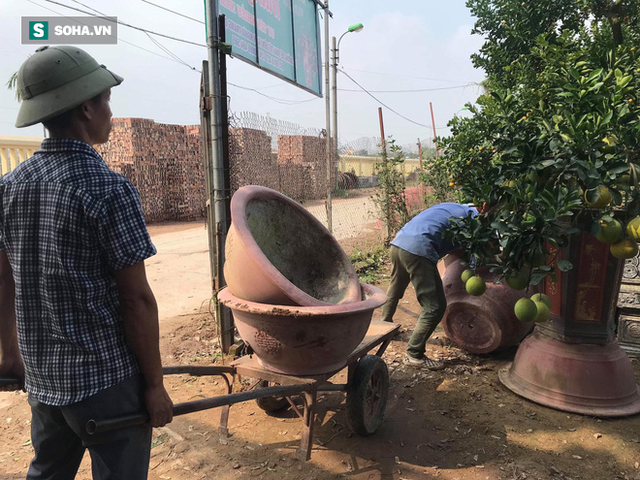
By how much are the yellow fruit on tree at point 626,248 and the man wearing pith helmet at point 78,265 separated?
2451 mm

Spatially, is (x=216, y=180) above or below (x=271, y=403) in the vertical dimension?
above

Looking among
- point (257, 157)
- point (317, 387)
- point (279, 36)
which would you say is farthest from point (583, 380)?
point (257, 157)

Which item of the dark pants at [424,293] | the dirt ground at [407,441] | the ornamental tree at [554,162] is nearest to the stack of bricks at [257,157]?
the dark pants at [424,293]

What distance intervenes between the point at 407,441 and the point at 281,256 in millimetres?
1539

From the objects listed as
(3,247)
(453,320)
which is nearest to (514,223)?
(453,320)

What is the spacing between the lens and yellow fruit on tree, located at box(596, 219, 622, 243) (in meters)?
2.50

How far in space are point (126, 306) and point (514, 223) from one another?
2.12 metres

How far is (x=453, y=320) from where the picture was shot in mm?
4449

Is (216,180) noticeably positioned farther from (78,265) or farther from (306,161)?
(306,161)

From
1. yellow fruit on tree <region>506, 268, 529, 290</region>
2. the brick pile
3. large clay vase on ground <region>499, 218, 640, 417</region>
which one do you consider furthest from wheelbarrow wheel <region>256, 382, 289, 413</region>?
the brick pile

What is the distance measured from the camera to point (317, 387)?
266 cm

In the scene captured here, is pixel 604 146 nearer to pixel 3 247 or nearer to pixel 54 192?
pixel 54 192

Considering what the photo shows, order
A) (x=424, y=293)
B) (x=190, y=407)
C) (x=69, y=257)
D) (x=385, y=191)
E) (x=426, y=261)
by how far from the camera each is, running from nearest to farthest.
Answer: (x=69, y=257)
(x=190, y=407)
(x=426, y=261)
(x=424, y=293)
(x=385, y=191)

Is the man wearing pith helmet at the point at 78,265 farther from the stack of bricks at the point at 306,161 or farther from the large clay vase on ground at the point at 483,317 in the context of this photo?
the stack of bricks at the point at 306,161
